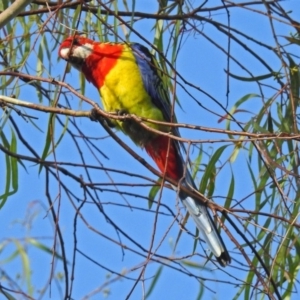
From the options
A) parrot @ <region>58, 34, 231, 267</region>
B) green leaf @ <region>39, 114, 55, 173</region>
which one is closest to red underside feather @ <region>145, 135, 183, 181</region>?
parrot @ <region>58, 34, 231, 267</region>

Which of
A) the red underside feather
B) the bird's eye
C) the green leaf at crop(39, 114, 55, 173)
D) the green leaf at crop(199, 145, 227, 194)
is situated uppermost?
the bird's eye

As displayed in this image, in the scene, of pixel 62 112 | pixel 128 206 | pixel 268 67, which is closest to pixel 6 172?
pixel 128 206

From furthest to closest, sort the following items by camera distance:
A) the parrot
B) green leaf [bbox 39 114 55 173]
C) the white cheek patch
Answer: the white cheek patch
the parrot
green leaf [bbox 39 114 55 173]

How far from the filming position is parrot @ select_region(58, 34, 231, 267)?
1.92 m

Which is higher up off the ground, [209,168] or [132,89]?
[132,89]

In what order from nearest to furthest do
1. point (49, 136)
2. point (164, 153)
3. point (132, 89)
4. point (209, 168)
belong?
point (49, 136), point (209, 168), point (132, 89), point (164, 153)

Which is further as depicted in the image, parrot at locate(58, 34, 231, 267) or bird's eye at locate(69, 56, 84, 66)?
bird's eye at locate(69, 56, 84, 66)

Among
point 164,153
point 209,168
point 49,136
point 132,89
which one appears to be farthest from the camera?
point 164,153

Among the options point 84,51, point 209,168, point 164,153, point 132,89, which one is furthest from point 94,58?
point 209,168

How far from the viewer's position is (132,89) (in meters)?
1.94

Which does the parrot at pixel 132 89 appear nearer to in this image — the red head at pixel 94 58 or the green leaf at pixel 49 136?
the red head at pixel 94 58

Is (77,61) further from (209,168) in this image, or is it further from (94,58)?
(209,168)

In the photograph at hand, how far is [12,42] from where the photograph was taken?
177 centimetres

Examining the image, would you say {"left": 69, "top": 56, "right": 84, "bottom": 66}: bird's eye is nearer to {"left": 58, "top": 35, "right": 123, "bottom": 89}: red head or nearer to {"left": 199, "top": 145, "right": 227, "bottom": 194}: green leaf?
{"left": 58, "top": 35, "right": 123, "bottom": 89}: red head
